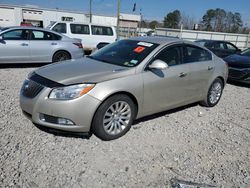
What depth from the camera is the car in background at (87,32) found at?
1188cm

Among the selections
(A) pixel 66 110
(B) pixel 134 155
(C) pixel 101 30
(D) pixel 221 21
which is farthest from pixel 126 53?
(D) pixel 221 21

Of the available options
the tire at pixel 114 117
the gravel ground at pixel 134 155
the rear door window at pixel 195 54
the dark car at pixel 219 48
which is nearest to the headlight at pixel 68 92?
the tire at pixel 114 117

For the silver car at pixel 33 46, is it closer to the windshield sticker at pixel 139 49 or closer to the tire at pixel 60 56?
the tire at pixel 60 56

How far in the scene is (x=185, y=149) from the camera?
3492mm

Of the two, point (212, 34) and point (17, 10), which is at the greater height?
point (17, 10)

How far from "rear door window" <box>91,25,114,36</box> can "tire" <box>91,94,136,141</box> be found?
982cm

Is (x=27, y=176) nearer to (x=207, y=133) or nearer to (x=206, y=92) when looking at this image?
(x=207, y=133)

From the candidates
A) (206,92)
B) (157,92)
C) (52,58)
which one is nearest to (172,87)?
(157,92)

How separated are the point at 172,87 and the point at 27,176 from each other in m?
2.60

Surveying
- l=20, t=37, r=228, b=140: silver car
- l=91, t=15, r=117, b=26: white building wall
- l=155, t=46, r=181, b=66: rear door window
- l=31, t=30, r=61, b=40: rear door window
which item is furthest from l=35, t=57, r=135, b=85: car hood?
l=91, t=15, r=117, b=26: white building wall

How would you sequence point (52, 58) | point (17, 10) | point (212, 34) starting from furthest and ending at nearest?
point (17, 10) < point (212, 34) < point (52, 58)

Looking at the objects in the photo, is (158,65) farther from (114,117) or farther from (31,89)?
(31,89)

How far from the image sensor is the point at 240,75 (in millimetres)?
7570

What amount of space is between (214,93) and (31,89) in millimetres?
3866
